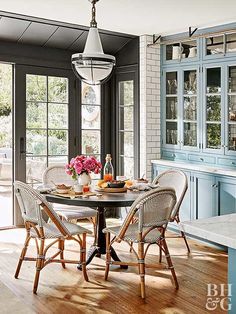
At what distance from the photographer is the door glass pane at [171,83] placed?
5.88 meters

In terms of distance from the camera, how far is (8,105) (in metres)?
10.9

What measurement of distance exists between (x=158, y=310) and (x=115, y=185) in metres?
1.32

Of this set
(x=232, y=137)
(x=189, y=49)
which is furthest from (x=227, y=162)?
(x=189, y=49)

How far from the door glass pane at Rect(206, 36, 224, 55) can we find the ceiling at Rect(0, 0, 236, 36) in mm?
170

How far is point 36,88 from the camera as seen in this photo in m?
5.95

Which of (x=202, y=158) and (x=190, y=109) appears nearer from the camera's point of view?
(x=202, y=158)

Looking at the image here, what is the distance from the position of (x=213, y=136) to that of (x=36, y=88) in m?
2.35

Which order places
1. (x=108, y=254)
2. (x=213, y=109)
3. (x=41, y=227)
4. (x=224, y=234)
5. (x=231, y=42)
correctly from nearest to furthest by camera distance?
(x=224, y=234) → (x=41, y=227) → (x=108, y=254) → (x=231, y=42) → (x=213, y=109)

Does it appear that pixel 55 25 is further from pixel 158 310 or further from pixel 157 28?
pixel 158 310

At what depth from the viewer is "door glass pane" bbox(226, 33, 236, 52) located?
5051 mm

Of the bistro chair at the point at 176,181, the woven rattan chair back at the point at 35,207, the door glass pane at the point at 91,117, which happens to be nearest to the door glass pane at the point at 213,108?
the bistro chair at the point at 176,181

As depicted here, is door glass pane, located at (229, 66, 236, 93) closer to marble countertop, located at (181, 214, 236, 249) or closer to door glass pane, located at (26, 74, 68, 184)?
door glass pane, located at (26, 74, 68, 184)

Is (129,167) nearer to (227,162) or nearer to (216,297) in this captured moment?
(227,162)

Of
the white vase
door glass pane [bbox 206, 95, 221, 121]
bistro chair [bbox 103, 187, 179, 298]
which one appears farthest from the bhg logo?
door glass pane [bbox 206, 95, 221, 121]
